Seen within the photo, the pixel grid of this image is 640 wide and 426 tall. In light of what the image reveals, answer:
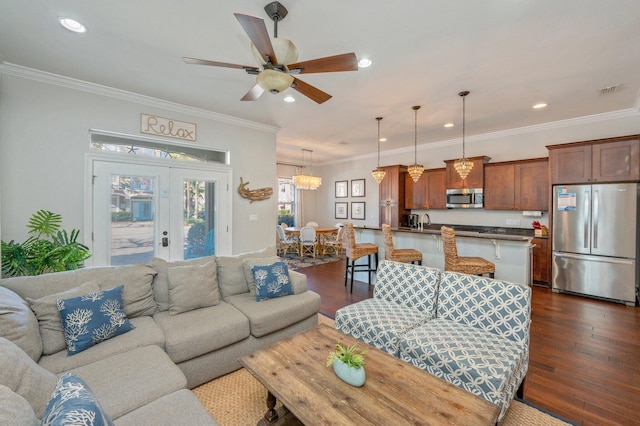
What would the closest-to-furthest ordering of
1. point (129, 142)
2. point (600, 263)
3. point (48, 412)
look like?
point (48, 412) < point (129, 142) < point (600, 263)

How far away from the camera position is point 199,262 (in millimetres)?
2920

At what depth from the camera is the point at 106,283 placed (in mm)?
2305

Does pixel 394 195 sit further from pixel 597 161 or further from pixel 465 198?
pixel 597 161

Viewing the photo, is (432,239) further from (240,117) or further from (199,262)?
(240,117)

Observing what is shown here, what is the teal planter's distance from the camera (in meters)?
1.48

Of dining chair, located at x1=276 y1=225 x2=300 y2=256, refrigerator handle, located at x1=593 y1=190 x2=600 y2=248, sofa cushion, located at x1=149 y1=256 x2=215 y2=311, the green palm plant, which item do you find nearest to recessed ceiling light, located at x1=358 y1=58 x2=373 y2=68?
sofa cushion, located at x1=149 y1=256 x2=215 y2=311

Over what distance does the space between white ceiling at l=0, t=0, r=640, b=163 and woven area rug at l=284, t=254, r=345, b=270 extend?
382cm

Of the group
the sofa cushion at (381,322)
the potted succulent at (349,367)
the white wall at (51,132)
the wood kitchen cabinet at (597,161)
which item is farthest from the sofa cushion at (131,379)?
the wood kitchen cabinet at (597,161)

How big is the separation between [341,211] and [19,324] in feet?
25.7

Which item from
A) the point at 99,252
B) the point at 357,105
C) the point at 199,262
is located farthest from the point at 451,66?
the point at 99,252

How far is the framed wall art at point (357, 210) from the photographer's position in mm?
8366

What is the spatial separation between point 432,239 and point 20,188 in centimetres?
551

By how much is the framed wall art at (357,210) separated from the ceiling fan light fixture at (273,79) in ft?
21.4

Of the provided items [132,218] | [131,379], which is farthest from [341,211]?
[131,379]
